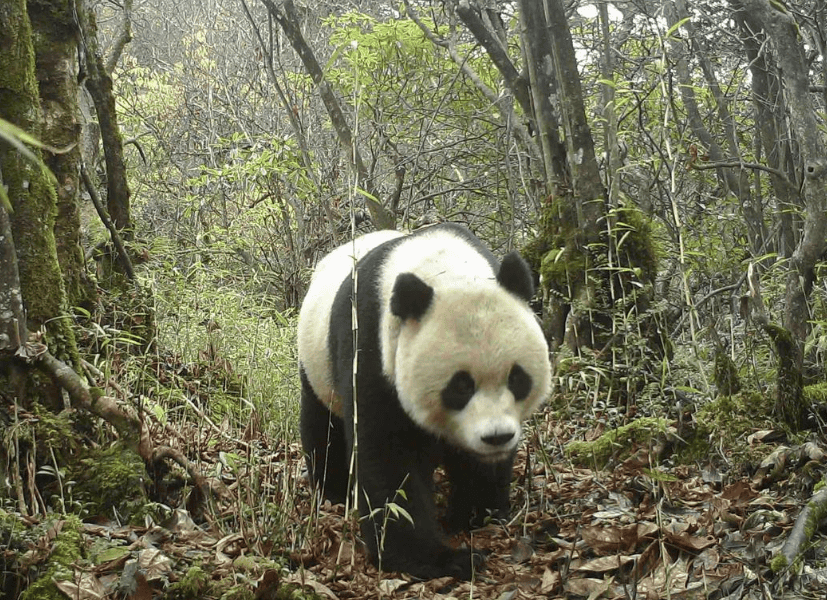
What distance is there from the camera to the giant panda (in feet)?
13.1

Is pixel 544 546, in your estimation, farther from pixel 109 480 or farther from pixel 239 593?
pixel 109 480

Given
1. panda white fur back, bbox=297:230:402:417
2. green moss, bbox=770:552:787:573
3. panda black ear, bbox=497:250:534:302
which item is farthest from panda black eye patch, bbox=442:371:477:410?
green moss, bbox=770:552:787:573

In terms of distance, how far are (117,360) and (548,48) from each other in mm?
4373

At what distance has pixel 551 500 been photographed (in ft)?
15.6

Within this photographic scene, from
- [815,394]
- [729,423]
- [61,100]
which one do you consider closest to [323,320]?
[61,100]

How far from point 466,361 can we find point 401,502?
2.83 feet

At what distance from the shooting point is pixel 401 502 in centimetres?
427

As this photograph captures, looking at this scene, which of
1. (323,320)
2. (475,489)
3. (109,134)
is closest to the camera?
(475,489)

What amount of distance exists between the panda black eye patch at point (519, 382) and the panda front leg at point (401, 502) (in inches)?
22.6

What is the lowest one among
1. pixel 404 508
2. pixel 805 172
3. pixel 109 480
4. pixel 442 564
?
pixel 442 564

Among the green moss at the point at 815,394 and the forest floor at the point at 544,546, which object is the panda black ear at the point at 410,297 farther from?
the green moss at the point at 815,394

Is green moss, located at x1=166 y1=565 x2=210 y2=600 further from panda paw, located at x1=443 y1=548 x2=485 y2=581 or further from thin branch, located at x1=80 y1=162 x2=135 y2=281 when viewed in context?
thin branch, located at x1=80 y1=162 x2=135 y2=281

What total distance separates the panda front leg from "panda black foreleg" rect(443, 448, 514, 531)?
0.30 metres

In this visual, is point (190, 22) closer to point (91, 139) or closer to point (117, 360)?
point (91, 139)
